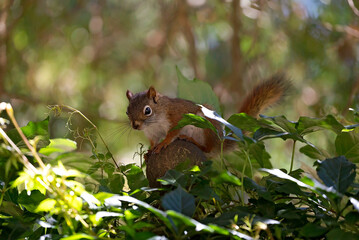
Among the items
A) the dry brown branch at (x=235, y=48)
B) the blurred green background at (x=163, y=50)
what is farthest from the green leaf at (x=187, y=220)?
the dry brown branch at (x=235, y=48)

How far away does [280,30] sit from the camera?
104 inches

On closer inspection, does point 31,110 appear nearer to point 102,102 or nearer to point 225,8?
point 102,102

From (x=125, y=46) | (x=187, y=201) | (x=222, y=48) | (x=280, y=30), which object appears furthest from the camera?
(x=125, y=46)

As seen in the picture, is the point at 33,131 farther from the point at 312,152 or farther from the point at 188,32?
the point at 188,32

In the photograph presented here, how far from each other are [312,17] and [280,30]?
0.24 metres

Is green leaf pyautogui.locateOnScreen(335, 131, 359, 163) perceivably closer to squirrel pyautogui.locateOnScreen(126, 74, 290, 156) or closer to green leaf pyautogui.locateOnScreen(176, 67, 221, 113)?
green leaf pyautogui.locateOnScreen(176, 67, 221, 113)

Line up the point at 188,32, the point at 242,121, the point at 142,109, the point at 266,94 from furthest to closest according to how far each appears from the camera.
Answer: the point at 188,32 < the point at 142,109 < the point at 266,94 < the point at 242,121

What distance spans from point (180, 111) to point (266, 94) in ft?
0.89

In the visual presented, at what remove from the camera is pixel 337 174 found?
44 centimetres

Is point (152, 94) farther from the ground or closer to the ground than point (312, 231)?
closer to the ground

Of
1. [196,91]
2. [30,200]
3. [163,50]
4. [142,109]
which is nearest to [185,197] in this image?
[30,200]

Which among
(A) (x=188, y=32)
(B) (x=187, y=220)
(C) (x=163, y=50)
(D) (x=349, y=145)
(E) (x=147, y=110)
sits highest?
(B) (x=187, y=220)

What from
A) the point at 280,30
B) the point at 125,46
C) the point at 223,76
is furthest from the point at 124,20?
the point at 280,30

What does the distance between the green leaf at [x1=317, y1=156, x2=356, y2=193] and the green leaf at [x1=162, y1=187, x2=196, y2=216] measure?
0.13 meters
